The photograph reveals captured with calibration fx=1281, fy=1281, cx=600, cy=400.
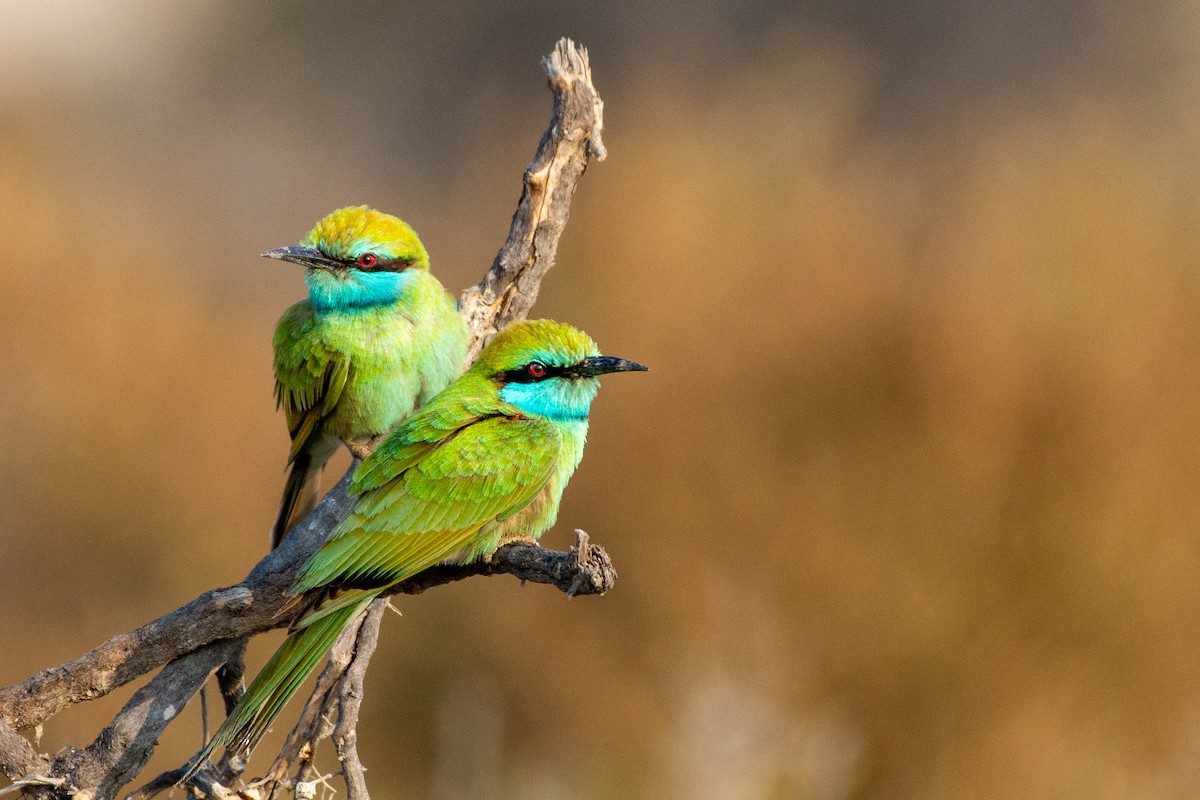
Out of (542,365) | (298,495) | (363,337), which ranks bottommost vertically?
(298,495)

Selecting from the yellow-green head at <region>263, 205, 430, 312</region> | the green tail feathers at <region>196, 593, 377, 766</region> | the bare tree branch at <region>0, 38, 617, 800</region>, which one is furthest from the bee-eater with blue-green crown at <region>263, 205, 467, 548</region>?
the green tail feathers at <region>196, 593, 377, 766</region>

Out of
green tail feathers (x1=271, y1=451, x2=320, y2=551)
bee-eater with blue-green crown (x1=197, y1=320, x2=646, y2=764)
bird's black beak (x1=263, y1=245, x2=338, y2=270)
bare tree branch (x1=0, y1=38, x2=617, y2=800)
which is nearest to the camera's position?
bare tree branch (x1=0, y1=38, x2=617, y2=800)

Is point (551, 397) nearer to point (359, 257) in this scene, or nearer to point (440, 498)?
point (440, 498)

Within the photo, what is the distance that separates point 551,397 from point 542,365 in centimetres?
8

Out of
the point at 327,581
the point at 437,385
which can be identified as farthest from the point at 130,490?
the point at 327,581

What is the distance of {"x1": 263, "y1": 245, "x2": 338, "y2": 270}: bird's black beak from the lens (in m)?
3.17

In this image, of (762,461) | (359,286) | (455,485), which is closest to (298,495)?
(359,286)

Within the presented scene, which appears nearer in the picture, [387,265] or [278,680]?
[278,680]

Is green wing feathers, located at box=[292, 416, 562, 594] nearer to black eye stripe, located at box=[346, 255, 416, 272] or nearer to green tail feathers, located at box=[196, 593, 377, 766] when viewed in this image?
green tail feathers, located at box=[196, 593, 377, 766]

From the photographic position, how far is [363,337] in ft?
10.8

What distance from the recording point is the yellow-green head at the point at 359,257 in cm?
323

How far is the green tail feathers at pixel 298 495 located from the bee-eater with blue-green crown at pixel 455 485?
71 cm

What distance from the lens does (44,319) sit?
6062 mm

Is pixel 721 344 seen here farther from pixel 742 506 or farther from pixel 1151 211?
pixel 1151 211
